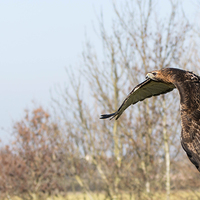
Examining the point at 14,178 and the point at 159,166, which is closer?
the point at 159,166

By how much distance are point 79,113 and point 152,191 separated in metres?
4.06

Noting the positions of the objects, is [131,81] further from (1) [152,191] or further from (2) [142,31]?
(1) [152,191]

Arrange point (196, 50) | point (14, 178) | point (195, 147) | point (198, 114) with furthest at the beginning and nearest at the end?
point (14, 178)
point (196, 50)
point (198, 114)
point (195, 147)

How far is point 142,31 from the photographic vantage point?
11.3 m

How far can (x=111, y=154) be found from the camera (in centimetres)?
1305

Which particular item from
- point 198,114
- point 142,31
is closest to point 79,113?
point 142,31

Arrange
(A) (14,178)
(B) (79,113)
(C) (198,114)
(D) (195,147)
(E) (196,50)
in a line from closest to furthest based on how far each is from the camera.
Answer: (D) (195,147) < (C) (198,114) < (E) (196,50) < (B) (79,113) < (A) (14,178)

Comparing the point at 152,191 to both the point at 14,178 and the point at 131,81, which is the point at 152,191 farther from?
the point at 14,178

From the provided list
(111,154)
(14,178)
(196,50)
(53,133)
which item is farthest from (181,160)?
(14,178)

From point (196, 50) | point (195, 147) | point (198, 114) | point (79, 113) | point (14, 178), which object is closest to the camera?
point (195, 147)

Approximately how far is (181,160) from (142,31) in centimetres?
477

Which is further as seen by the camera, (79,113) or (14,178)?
(14,178)

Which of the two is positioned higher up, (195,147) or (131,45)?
(131,45)

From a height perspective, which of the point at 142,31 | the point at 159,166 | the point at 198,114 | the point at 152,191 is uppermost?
the point at 142,31
